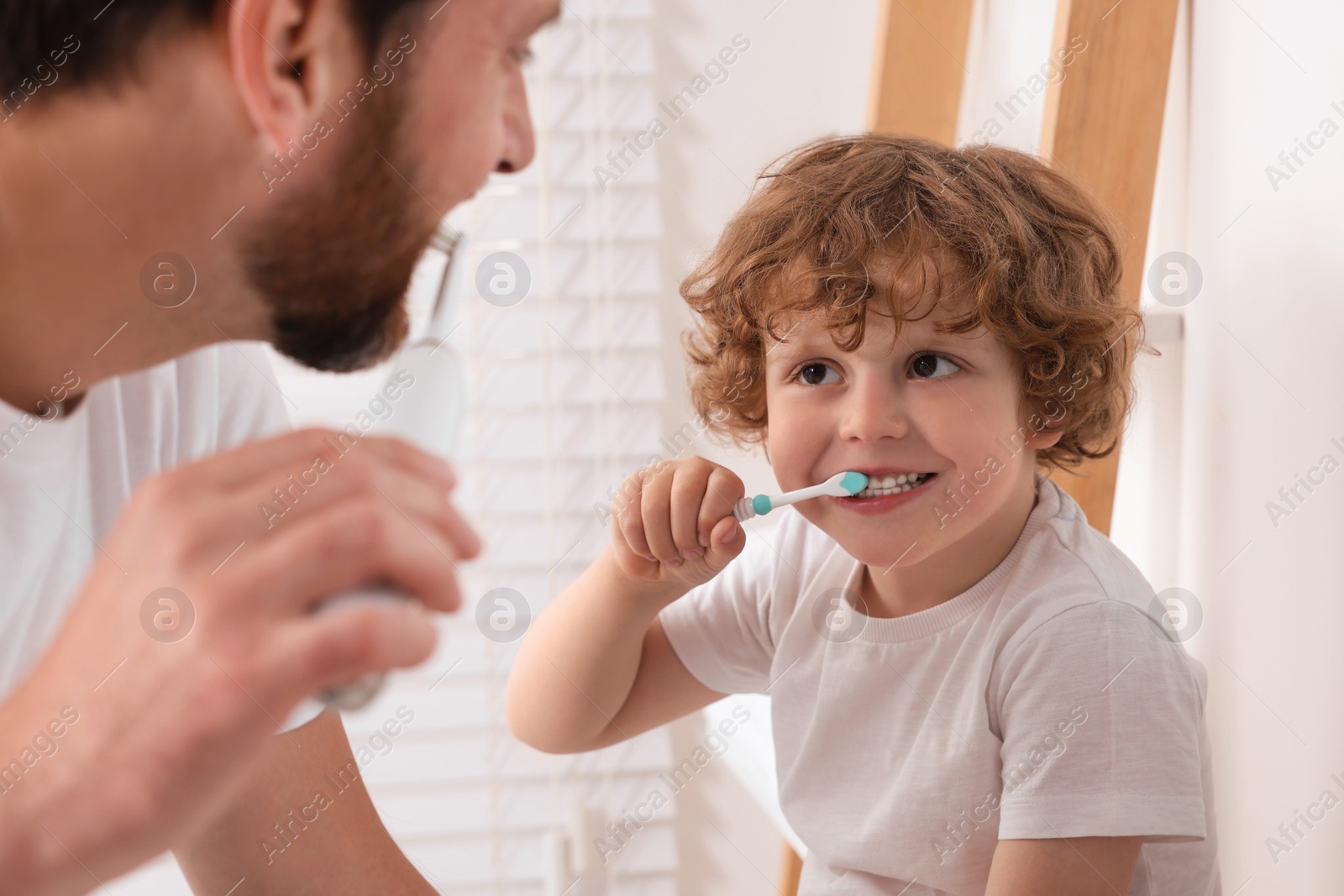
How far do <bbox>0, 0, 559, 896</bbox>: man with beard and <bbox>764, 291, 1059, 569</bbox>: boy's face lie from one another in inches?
12.0

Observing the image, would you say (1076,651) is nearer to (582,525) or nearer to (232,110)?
(232,110)

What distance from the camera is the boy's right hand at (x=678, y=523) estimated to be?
53 centimetres

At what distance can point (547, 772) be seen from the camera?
131 centimetres

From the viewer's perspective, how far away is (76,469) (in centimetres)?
26

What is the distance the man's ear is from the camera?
19 cm

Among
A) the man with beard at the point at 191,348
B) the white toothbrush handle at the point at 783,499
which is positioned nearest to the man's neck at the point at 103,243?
the man with beard at the point at 191,348

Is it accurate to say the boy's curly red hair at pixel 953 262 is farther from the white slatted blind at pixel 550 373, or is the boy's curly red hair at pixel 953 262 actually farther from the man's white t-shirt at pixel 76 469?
the white slatted blind at pixel 550 373

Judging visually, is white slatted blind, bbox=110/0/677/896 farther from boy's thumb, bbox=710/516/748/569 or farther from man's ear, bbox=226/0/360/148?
man's ear, bbox=226/0/360/148

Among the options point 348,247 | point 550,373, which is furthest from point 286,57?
point 550,373

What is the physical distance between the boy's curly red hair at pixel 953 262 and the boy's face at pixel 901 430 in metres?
0.01

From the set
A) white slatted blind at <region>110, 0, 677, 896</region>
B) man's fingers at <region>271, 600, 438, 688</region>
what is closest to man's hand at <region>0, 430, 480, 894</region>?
man's fingers at <region>271, 600, 438, 688</region>

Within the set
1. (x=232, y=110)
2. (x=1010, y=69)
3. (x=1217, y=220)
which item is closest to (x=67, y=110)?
(x=232, y=110)

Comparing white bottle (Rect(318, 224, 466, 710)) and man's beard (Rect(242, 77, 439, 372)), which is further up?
man's beard (Rect(242, 77, 439, 372))

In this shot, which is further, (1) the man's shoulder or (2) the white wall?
(2) the white wall
